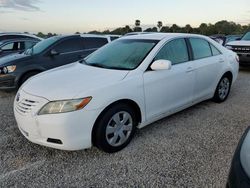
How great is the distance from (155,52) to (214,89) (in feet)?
6.29

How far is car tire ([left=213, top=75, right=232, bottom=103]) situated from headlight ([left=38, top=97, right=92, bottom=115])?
3192 millimetres

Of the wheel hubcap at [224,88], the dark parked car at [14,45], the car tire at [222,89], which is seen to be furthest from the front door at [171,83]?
the dark parked car at [14,45]

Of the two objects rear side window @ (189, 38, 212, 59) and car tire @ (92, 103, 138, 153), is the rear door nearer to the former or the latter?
rear side window @ (189, 38, 212, 59)

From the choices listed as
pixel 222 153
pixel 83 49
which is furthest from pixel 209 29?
Result: pixel 222 153

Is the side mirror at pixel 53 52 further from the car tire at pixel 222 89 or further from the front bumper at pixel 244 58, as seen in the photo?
the front bumper at pixel 244 58

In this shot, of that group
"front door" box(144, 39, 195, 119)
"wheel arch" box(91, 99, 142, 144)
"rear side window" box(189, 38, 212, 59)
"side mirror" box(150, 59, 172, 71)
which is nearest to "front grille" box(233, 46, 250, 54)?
"rear side window" box(189, 38, 212, 59)

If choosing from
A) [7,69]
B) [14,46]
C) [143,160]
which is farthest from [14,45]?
[143,160]

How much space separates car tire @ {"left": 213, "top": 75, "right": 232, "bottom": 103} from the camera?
4.77m

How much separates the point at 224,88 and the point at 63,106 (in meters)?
3.72

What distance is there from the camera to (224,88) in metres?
4.96

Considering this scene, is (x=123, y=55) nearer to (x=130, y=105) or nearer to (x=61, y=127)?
(x=130, y=105)

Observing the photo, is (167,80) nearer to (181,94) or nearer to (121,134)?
(181,94)

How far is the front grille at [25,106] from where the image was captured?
272 centimetres

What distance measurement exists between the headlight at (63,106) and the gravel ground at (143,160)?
696 mm
